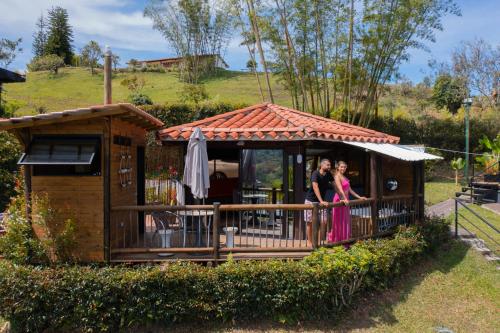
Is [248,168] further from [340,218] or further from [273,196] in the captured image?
[340,218]

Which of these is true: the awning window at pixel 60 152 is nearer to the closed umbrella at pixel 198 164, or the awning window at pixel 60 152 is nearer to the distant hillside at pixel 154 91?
the closed umbrella at pixel 198 164

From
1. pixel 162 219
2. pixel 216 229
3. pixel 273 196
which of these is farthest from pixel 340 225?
pixel 162 219

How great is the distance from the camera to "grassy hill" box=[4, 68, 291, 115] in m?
34.4

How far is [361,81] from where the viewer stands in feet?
57.6

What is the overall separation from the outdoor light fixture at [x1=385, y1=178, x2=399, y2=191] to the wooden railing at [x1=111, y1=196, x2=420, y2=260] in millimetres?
1011

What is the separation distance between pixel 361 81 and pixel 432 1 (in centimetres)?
402

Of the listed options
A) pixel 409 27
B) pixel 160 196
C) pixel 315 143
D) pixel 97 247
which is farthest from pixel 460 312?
pixel 409 27

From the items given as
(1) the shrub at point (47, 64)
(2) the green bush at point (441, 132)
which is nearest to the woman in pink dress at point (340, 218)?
(2) the green bush at point (441, 132)

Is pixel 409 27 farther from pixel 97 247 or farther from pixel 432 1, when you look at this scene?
pixel 97 247

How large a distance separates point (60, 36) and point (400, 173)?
63.7 metres

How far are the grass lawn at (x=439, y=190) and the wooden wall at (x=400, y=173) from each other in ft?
15.3

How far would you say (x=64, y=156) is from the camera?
6.71 m

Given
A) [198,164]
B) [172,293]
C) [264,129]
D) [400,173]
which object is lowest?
[172,293]

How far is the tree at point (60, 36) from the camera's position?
199ft
